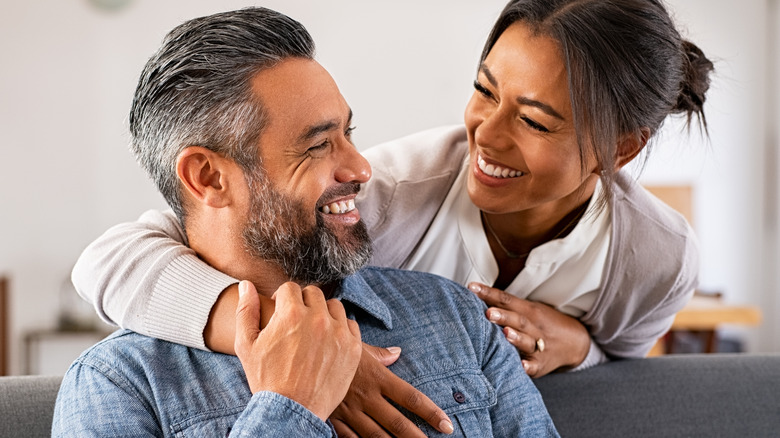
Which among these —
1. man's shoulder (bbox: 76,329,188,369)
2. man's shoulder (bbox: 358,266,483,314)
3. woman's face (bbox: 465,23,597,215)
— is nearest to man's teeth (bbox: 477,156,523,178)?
woman's face (bbox: 465,23,597,215)

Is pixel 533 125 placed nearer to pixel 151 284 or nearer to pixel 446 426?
pixel 446 426

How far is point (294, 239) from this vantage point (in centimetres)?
135

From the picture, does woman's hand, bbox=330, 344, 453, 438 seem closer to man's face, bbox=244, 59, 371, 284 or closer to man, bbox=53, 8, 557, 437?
man, bbox=53, 8, 557, 437

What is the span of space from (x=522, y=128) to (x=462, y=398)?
1.61ft

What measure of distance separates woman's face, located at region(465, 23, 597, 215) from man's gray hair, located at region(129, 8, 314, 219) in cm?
36

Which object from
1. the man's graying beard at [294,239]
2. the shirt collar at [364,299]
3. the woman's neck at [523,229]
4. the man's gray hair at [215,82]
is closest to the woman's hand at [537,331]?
the woman's neck at [523,229]

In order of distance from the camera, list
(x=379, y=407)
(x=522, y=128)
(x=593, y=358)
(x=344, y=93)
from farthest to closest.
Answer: (x=344, y=93) → (x=593, y=358) → (x=522, y=128) → (x=379, y=407)

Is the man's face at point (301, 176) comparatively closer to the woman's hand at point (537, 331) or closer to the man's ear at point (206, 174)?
the man's ear at point (206, 174)

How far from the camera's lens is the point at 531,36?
1.48 meters

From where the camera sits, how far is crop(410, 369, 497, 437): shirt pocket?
133cm

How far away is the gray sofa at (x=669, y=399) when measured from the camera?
1733 mm

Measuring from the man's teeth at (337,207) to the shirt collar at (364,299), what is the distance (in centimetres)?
13

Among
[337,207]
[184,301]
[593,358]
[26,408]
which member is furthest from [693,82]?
[26,408]

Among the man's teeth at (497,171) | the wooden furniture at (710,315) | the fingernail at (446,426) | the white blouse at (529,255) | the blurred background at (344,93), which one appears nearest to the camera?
the fingernail at (446,426)
